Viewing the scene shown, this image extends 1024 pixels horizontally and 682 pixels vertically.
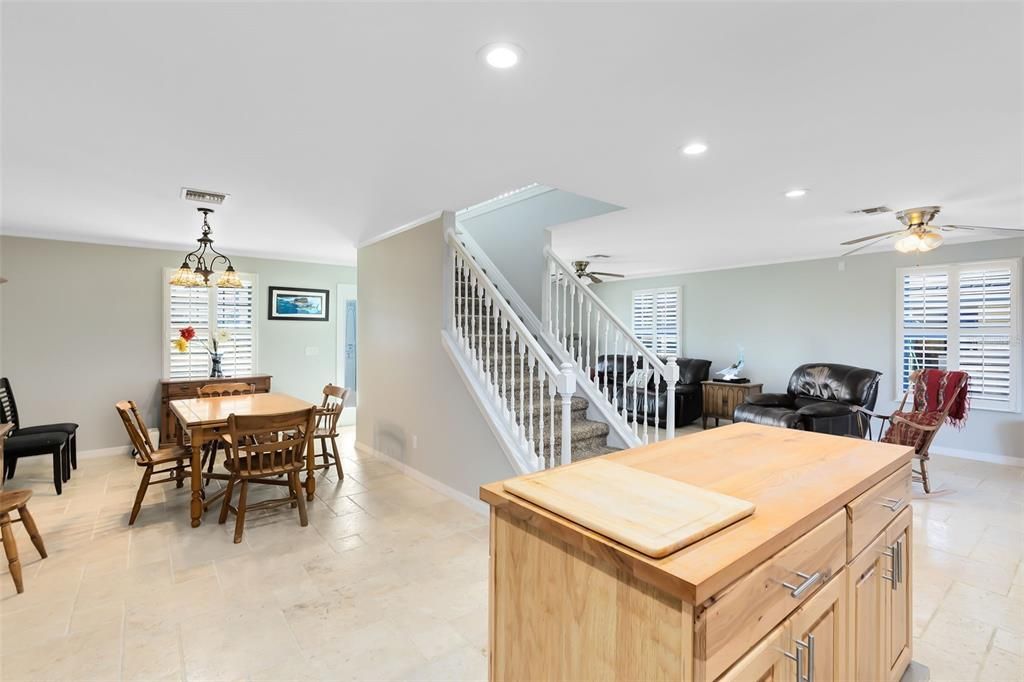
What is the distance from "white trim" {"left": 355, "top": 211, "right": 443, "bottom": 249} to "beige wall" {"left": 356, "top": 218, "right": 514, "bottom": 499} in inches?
1.7

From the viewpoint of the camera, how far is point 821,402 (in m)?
5.43

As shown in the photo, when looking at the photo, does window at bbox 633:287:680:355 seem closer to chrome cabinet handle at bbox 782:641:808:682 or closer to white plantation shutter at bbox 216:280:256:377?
white plantation shutter at bbox 216:280:256:377

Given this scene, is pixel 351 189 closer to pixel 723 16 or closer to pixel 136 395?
pixel 723 16

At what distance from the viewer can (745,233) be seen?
4.92 meters

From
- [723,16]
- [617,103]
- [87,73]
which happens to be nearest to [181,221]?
[87,73]

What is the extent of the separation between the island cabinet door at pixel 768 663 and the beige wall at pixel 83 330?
6544mm

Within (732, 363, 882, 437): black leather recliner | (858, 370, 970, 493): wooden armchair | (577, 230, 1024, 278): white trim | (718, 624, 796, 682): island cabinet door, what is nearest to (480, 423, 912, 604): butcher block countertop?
(718, 624, 796, 682): island cabinet door

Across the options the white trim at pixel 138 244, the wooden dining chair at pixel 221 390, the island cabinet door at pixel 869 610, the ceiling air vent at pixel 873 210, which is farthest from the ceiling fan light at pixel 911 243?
the wooden dining chair at pixel 221 390

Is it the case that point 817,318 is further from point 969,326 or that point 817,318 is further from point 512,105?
point 512,105

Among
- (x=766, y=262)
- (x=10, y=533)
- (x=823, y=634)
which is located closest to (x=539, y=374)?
(x=823, y=634)

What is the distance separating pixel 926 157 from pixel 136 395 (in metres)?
7.41

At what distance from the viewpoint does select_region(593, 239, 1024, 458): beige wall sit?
5277 mm

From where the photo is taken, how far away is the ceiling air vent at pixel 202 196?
3479 millimetres

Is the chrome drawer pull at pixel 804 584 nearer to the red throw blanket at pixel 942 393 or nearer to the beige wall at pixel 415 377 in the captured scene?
the beige wall at pixel 415 377
